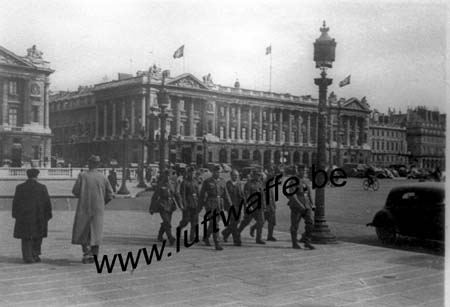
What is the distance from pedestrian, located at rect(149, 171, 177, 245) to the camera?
8445 mm

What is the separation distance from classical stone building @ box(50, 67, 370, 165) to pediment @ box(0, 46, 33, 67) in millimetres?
753

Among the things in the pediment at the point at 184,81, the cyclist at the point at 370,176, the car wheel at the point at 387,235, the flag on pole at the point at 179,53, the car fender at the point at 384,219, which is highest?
the flag on pole at the point at 179,53

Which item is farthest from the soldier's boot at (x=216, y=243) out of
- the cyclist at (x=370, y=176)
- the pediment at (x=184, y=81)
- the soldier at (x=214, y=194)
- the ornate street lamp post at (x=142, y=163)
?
the cyclist at (x=370, y=176)

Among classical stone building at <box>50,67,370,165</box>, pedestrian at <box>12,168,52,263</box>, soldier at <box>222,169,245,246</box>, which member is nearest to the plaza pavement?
pedestrian at <box>12,168,52,263</box>

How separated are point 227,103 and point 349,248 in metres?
3.00

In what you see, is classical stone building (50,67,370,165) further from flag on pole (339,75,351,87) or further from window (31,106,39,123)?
flag on pole (339,75,351,87)

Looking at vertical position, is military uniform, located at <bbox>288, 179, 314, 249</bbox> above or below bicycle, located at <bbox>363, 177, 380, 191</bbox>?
below

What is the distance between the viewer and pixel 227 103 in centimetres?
816

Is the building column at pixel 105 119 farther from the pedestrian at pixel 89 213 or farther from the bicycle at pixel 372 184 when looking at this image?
the bicycle at pixel 372 184

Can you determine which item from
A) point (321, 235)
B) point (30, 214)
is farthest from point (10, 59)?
point (321, 235)

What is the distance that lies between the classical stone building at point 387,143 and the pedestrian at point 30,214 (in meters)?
5.20

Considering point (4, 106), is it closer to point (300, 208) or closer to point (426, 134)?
point (300, 208)

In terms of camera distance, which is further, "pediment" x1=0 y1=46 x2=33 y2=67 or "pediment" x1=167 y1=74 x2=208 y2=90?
"pediment" x1=167 y1=74 x2=208 y2=90

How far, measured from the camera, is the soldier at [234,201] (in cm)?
864
